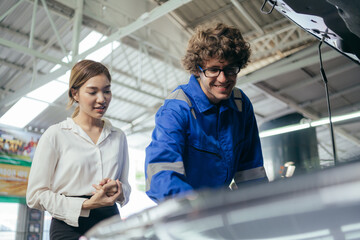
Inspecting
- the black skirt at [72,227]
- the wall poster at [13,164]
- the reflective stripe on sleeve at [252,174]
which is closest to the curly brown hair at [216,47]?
the reflective stripe on sleeve at [252,174]

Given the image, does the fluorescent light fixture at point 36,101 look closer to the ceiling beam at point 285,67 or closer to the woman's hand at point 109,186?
the ceiling beam at point 285,67

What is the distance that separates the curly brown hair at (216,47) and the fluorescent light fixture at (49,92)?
884cm

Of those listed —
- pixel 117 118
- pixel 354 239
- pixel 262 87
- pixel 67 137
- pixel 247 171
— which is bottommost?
pixel 354 239

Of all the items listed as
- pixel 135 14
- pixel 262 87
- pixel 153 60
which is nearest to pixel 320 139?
pixel 262 87

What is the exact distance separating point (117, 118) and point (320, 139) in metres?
7.52

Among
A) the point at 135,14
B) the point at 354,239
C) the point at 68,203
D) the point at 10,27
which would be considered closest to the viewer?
the point at 354,239

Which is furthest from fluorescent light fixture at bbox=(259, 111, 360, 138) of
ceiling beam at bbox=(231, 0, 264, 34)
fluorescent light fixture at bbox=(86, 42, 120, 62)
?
fluorescent light fixture at bbox=(86, 42, 120, 62)

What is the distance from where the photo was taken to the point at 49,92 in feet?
32.1

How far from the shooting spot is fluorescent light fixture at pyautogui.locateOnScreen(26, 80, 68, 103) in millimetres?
9562

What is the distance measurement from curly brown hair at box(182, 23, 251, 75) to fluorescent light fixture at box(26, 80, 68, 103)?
29.0ft

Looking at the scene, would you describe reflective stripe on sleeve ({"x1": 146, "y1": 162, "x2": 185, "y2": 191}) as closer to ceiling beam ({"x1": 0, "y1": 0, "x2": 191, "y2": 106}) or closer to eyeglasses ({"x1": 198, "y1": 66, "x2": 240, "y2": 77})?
eyeglasses ({"x1": 198, "y1": 66, "x2": 240, "y2": 77})

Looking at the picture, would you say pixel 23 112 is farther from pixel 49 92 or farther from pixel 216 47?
pixel 216 47

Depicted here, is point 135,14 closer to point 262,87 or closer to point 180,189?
point 262,87

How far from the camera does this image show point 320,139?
552 inches
